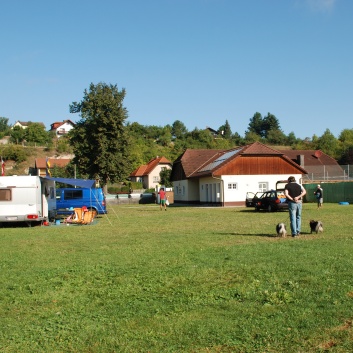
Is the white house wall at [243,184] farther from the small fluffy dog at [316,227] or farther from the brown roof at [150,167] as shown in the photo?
the brown roof at [150,167]

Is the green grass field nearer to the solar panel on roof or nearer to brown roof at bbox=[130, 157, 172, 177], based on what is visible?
the solar panel on roof

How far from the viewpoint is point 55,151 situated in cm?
10469

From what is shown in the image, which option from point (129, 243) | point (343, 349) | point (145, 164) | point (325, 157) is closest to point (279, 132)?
point (145, 164)

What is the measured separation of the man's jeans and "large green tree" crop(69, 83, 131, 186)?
34.9 meters

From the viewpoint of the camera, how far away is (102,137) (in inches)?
1902

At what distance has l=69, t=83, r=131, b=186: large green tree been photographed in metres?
48.4

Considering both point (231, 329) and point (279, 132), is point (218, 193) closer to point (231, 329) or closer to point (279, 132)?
point (231, 329)

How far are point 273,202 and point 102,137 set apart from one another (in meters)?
21.2

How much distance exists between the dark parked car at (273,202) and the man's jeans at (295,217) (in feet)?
59.6

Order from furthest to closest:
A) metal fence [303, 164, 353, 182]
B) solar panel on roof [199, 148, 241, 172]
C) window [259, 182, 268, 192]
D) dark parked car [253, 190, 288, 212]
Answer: metal fence [303, 164, 353, 182] < solar panel on roof [199, 148, 241, 172] < window [259, 182, 268, 192] < dark parked car [253, 190, 288, 212]

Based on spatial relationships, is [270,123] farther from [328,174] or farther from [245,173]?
[245,173]

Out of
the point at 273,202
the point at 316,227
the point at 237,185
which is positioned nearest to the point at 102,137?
the point at 237,185

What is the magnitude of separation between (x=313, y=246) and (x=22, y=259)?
6720 mm

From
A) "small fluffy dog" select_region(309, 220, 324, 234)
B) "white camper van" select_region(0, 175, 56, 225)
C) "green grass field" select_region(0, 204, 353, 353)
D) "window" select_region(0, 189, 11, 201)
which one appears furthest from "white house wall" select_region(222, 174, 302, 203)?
"green grass field" select_region(0, 204, 353, 353)
